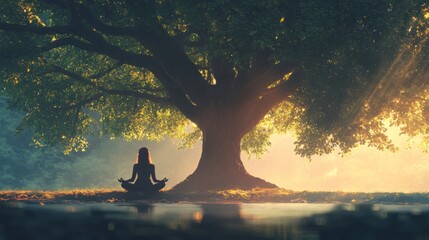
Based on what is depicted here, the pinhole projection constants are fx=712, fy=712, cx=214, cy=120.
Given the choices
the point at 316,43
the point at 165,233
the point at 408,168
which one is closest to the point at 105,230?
the point at 165,233

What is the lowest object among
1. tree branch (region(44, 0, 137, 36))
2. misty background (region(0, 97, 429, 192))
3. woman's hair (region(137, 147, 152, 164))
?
woman's hair (region(137, 147, 152, 164))

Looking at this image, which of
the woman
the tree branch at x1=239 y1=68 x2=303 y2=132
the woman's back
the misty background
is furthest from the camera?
the misty background

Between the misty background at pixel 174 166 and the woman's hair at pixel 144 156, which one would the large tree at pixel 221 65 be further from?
the misty background at pixel 174 166

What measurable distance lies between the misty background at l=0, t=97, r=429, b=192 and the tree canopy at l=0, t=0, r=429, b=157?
4680 centimetres

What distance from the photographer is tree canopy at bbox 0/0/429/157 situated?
84.1 ft

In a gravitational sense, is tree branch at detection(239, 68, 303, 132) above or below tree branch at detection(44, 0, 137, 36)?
below

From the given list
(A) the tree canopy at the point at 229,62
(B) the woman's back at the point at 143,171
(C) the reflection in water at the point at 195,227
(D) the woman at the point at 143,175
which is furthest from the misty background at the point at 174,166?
(C) the reflection in water at the point at 195,227

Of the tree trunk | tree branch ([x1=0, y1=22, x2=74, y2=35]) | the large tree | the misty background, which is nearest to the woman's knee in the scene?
the tree trunk

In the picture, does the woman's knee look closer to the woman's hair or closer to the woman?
the woman

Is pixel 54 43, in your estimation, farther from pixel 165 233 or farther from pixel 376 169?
pixel 376 169

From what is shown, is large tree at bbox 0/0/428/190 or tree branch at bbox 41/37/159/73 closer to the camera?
large tree at bbox 0/0/428/190

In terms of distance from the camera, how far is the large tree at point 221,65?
25672 mm

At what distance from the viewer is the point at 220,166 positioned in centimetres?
3559

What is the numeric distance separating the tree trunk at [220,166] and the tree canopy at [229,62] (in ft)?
2.90
